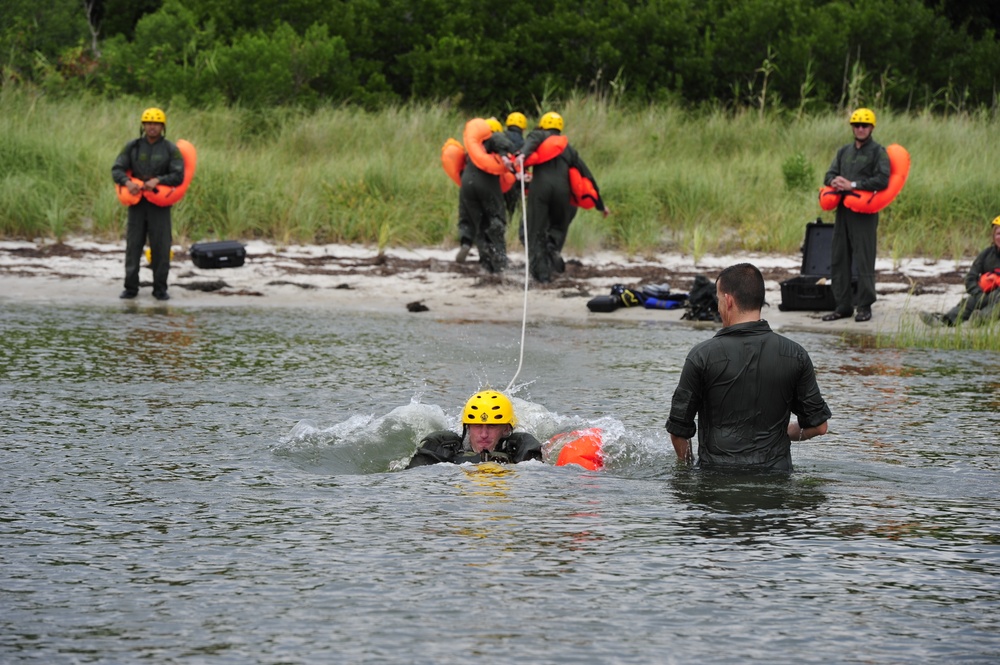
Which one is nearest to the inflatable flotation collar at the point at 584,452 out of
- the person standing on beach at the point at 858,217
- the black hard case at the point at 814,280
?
the person standing on beach at the point at 858,217

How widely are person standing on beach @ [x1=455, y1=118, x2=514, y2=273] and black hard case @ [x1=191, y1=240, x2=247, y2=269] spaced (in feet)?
8.83

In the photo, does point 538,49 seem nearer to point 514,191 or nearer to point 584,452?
point 514,191

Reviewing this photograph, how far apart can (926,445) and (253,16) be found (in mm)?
23806

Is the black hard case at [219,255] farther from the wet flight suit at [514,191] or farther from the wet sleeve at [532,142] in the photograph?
the wet sleeve at [532,142]

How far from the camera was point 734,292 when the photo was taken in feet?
23.5

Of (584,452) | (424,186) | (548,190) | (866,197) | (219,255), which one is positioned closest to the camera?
(584,452)

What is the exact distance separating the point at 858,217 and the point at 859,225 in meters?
0.09

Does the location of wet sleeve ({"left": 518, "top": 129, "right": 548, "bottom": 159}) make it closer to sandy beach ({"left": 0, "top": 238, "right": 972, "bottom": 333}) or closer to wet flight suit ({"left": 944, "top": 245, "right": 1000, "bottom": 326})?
sandy beach ({"left": 0, "top": 238, "right": 972, "bottom": 333})

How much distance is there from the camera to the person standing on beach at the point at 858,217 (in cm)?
1509

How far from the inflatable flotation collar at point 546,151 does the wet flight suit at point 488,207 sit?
42 centimetres

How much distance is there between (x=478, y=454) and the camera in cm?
882

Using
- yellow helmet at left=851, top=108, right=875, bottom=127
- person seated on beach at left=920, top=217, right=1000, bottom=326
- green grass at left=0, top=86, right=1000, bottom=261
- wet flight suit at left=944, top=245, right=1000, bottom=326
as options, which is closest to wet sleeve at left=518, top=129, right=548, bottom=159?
green grass at left=0, top=86, right=1000, bottom=261

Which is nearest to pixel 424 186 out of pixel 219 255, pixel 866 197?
pixel 219 255

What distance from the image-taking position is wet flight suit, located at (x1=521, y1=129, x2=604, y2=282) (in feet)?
58.5
